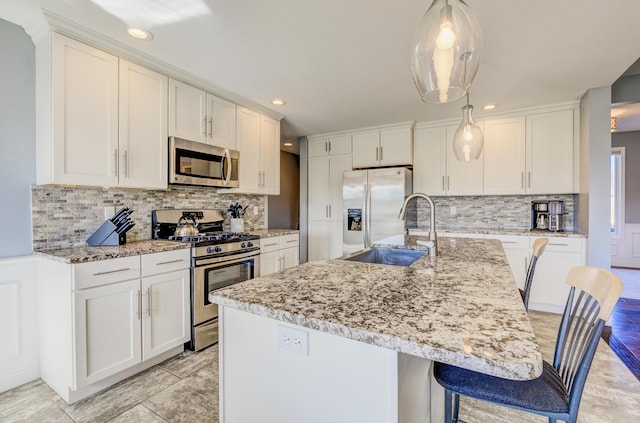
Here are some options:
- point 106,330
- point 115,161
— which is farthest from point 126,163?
point 106,330

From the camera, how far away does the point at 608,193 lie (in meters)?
3.02

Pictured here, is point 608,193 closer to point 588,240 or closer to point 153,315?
point 588,240

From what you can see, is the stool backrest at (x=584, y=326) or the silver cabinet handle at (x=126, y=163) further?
the silver cabinet handle at (x=126, y=163)

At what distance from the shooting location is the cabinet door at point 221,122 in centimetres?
306

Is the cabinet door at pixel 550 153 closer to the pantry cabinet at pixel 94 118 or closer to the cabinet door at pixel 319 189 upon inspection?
the cabinet door at pixel 319 189

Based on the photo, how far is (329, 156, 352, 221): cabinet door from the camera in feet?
15.5

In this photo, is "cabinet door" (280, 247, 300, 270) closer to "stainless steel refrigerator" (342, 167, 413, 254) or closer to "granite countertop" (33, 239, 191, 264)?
"stainless steel refrigerator" (342, 167, 413, 254)

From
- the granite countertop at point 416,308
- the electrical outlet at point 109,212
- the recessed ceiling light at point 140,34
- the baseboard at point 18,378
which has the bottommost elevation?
the baseboard at point 18,378

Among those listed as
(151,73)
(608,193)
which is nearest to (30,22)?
(151,73)

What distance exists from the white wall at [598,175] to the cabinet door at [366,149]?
2.36m

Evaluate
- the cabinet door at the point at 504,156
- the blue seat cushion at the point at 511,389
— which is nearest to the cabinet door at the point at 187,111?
the blue seat cushion at the point at 511,389

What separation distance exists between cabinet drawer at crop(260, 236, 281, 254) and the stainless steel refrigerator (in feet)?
3.90

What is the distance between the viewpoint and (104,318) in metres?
1.96

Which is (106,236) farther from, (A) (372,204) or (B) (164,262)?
(A) (372,204)
